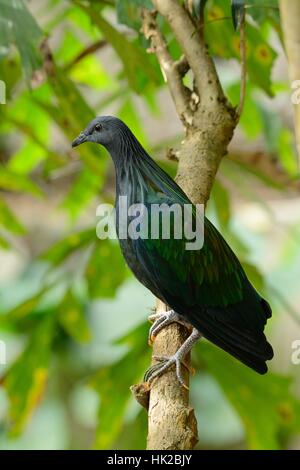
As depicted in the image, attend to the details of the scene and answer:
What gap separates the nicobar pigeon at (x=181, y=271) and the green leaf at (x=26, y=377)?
35.7 inches

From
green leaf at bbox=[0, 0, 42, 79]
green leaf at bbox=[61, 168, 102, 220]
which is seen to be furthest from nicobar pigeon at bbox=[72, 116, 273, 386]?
green leaf at bbox=[61, 168, 102, 220]

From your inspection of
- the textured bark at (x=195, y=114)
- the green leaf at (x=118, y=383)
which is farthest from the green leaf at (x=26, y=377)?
the textured bark at (x=195, y=114)

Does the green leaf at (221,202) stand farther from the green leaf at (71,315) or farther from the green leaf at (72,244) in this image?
the green leaf at (71,315)

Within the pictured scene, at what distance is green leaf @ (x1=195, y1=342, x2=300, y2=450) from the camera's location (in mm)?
1938

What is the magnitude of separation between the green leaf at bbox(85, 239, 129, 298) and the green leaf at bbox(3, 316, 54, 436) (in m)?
0.16

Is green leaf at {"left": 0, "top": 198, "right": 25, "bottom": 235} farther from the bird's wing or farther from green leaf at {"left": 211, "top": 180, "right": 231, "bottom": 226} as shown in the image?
the bird's wing

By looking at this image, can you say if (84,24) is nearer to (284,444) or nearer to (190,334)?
(190,334)

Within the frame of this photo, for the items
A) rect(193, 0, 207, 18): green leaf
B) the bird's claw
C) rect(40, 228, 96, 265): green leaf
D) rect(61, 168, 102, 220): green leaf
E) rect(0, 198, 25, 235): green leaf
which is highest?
rect(61, 168, 102, 220): green leaf

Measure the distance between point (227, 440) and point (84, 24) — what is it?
166cm

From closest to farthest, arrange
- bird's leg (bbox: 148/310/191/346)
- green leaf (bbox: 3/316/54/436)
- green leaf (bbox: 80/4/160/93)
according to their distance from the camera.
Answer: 1. bird's leg (bbox: 148/310/191/346)
2. green leaf (bbox: 80/4/160/93)
3. green leaf (bbox: 3/316/54/436)

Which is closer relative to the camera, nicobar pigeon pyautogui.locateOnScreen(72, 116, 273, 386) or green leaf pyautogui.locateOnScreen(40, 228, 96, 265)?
nicobar pigeon pyautogui.locateOnScreen(72, 116, 273, 386)

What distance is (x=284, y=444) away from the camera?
10.6 ft

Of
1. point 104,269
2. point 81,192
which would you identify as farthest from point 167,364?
point 81,192
